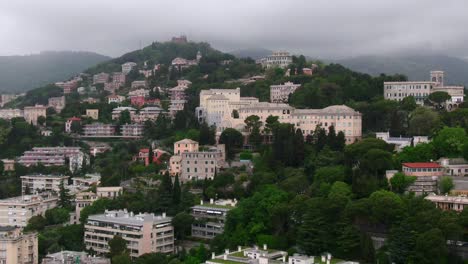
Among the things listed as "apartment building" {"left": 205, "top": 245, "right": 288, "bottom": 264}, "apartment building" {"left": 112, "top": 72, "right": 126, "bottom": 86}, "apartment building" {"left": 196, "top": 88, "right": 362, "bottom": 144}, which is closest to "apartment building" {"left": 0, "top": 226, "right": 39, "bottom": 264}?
"apartment building" {"left": 205, "top": 245, "right": 288, "bottom": 264}

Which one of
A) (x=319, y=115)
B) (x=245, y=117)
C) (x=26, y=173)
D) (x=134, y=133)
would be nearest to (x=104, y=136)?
(x=134, y=133)

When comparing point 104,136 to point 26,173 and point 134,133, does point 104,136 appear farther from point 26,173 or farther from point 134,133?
point 26,173

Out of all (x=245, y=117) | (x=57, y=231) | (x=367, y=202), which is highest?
(x=245, y=117)

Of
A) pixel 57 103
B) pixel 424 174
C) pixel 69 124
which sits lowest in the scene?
pixel 424 174

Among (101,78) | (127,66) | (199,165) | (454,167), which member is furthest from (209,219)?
(127,66)

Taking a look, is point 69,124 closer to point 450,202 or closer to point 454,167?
point 454,167

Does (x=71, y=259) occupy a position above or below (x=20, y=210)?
below

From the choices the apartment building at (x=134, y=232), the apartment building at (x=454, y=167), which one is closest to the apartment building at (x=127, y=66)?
the apartment building at (x=134, y=232)
